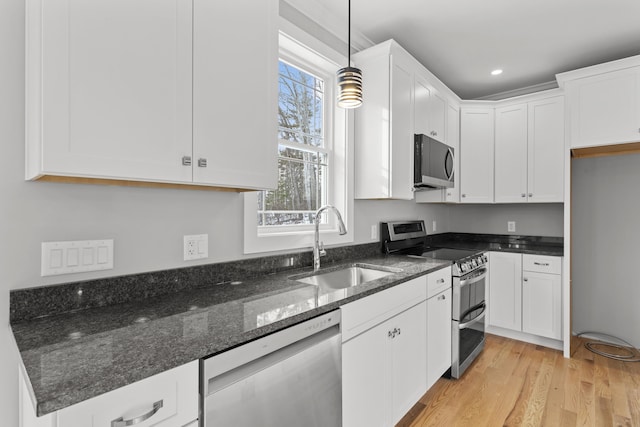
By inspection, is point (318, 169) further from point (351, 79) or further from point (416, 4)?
point (416, 4)

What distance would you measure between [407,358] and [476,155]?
253 centimetres

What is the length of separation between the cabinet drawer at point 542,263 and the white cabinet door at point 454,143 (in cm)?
88

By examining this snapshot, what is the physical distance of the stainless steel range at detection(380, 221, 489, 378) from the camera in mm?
2508

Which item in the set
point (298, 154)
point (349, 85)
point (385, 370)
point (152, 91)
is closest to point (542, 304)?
point (385, 370)

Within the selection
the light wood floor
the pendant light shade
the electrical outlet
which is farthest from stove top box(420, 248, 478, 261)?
the electrical outlet

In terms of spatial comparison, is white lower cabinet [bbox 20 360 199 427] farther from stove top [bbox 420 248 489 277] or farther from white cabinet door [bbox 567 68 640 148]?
white cabinet door [bbox 567 68 640 148]

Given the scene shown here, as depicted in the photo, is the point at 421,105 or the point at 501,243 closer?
the point at 421,105

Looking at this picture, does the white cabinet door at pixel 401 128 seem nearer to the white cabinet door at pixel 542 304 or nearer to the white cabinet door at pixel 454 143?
the white cabinet door at pixel 454 143

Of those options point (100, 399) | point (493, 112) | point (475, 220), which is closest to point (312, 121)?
point (100, 399)

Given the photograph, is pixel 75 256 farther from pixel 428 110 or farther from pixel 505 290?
pixel 505 290

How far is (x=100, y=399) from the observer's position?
2.32 feet

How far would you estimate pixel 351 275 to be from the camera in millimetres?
2242

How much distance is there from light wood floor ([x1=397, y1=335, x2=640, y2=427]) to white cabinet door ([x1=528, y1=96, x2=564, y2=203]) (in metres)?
1.48

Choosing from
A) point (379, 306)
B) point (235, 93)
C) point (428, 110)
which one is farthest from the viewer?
point (428, 110)
